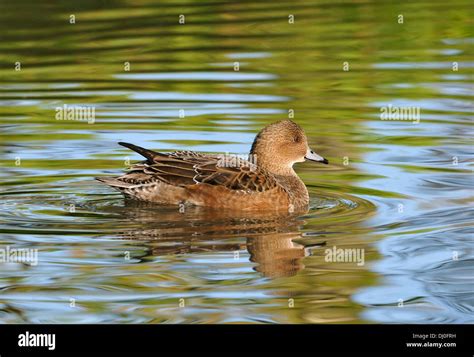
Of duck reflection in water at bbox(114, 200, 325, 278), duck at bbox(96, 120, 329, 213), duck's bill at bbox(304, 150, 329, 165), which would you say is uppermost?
duck's bill at bbox(304, 150, 329, 165)

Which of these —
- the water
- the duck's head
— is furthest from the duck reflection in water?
the duck's head

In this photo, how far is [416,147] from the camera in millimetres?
12359

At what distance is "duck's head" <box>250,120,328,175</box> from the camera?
1116 cm

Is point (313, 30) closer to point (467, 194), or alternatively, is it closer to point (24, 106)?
point (24, 106)

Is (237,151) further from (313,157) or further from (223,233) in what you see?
(223,233)

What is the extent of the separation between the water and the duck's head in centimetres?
33

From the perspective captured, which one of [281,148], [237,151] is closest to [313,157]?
[281,148]

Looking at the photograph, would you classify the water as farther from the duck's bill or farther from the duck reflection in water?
the duck's bill

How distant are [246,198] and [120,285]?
7.94ft

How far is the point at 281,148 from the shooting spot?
11.2 m

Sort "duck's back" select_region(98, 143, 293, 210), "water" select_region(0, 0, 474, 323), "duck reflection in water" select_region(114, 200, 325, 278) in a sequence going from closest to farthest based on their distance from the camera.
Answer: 1. "water" select_region(0, 0, 474, 323)
2. "duck reflection in water" select_region(114, 200, 325, 278)
3. "duck's back" select_region(98, 143, 293, 210)

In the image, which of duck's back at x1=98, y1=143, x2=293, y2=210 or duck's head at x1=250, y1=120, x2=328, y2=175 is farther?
duck's head at x1=250, y1=120, x2=328, y2=175

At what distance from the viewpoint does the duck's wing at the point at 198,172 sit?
1048 cm
